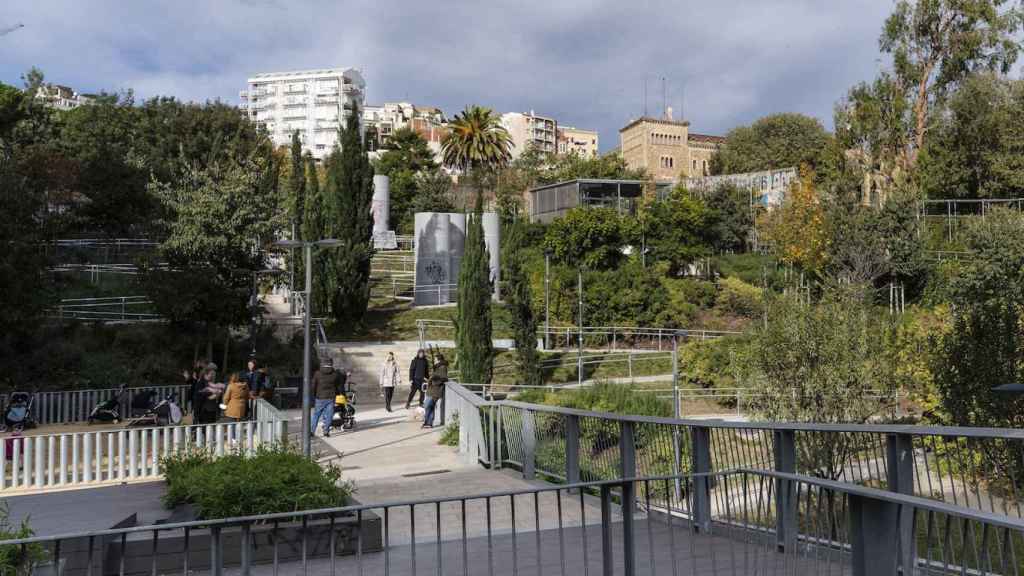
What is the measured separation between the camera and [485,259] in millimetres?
28594

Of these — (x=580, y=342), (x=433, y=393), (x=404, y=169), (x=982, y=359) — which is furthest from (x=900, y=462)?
(x=404, y=169)

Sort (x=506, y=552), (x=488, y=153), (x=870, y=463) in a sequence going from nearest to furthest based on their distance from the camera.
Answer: (x=506, y=552)
(x=870, y=463)
(x=488, y=153)

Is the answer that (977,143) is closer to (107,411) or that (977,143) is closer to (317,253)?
(317,253)

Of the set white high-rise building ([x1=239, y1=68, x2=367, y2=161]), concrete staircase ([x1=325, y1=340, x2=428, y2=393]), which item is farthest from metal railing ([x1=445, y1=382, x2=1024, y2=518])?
white high-rise building ([x1=239, y1=68, x2=367, y2=161])

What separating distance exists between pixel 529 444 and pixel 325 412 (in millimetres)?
8433

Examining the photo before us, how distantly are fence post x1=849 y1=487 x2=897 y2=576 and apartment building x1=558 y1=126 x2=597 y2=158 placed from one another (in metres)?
155

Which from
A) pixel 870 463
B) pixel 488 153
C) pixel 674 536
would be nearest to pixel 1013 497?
pixel 870 463

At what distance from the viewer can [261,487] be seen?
8109 mm

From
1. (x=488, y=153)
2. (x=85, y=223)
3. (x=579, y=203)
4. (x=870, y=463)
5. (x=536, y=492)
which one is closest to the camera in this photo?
(x=536, y=492)

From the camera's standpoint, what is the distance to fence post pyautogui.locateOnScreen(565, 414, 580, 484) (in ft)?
31.7

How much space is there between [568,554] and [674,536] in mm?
709

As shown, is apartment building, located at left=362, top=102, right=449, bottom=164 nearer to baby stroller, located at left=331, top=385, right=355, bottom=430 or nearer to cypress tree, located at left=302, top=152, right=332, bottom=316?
cypress tree, located at left=302, top=152, right=332, bottom=316

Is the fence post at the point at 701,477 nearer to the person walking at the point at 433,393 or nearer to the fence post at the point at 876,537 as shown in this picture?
the fence post at the point at 876,537

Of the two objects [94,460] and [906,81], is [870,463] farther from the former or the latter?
[906,81]
